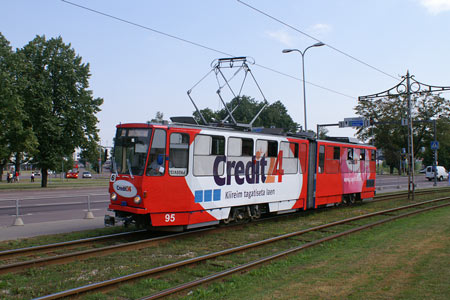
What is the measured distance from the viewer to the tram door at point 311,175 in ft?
52.4

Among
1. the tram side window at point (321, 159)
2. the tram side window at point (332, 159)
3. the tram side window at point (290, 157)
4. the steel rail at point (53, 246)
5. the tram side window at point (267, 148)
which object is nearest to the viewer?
the steel rail at point (53, 246)

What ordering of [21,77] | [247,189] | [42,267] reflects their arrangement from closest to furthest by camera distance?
1. [42,267]
2. [247,189]
3. [21,77]

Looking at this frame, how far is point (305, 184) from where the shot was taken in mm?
15641

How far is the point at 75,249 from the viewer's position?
31.4 ft

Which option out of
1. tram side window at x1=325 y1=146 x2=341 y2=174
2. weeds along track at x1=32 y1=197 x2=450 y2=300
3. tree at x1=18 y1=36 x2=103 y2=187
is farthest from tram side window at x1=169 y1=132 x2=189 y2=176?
tree at x1=18 y1=36 x2=103 y2=187

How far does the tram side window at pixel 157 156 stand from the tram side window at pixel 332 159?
8.77 metres

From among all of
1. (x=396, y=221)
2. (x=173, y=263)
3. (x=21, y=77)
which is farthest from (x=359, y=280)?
(x=21, y=77)

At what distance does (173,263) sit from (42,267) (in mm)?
2521

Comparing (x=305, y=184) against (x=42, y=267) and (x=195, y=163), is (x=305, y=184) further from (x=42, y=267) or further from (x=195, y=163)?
(x=42, y=267)

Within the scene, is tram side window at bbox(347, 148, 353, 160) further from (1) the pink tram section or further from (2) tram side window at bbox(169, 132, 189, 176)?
(2) tram side window at bbox(169, 132, 189, 176)

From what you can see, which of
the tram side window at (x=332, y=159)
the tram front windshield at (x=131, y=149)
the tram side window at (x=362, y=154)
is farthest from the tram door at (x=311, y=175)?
the tram front windshield at (x=131, y=149)

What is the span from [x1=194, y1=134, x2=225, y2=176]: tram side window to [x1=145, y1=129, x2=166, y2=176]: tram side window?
1021mm

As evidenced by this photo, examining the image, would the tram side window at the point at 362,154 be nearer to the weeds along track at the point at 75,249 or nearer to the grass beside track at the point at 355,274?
the grass beside track at the point at 355,274

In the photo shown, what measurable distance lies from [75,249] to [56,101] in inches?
1224
